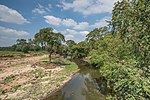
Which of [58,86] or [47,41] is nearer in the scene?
[58,86]

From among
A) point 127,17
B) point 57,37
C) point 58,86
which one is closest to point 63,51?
point 57,37

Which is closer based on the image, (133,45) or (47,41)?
(133,45)

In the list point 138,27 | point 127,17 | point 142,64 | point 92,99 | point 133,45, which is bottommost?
point 92,99

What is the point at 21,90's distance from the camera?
2783 centimetres

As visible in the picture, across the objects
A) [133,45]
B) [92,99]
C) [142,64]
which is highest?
[133,45]

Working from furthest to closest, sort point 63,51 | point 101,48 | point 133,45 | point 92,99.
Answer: point 63,51
point 101,48
point 92,99
point 133,45

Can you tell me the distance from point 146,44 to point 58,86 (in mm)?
22873

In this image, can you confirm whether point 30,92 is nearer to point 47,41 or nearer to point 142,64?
point 142,64

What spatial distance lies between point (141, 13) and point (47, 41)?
159ft

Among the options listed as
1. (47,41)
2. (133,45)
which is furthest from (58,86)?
(47,41)

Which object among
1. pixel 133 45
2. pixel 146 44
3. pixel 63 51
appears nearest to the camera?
pixel 146 44

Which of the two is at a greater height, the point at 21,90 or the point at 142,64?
the point at 142,64

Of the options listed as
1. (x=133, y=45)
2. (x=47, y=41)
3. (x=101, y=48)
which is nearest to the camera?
(x=133, y=45)

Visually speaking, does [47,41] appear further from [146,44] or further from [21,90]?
[146,44]
